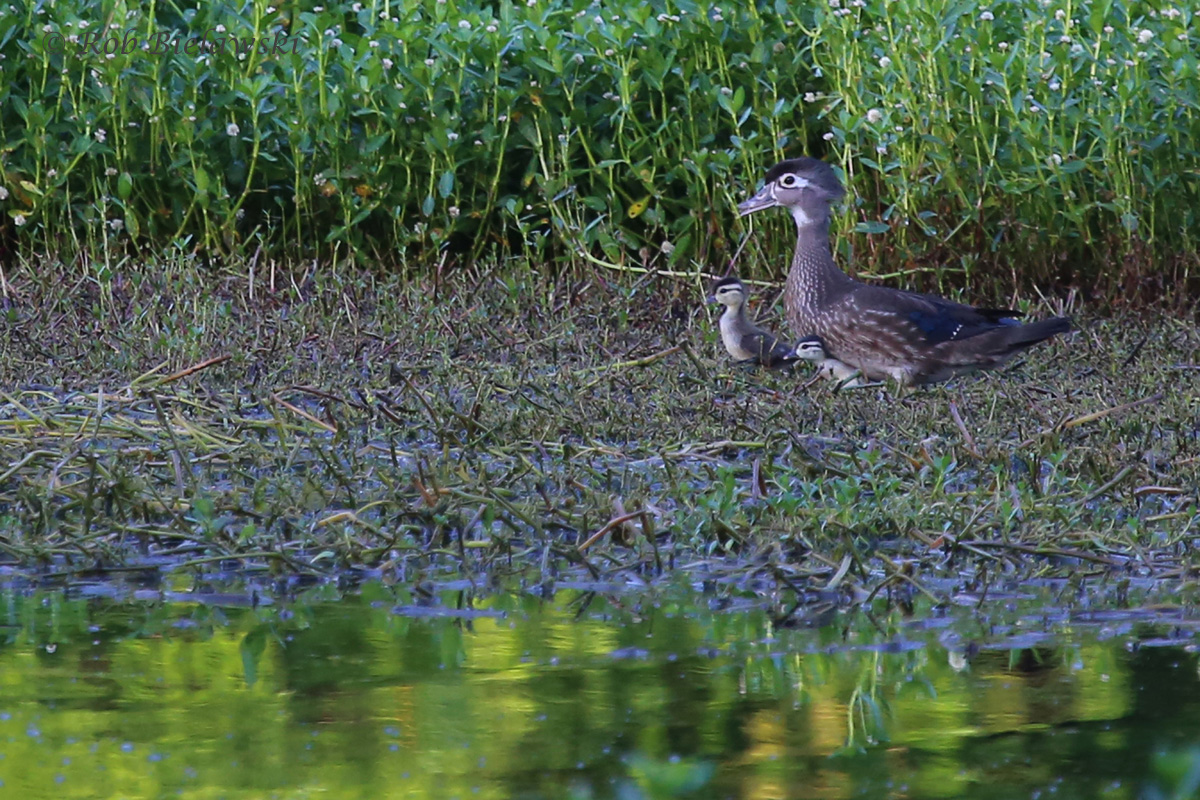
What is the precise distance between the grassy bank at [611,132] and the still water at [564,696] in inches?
178

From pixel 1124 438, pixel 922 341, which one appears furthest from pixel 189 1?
pixel 1124 438

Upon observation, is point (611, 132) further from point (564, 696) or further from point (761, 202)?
point (564, 696)

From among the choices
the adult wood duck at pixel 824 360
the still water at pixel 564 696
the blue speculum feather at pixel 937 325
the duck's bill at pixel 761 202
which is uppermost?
the duck's bill at pixel 761 202

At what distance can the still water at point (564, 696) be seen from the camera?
3182 mm

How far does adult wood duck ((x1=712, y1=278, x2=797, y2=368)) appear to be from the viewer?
7.49 metres

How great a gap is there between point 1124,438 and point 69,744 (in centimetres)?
346

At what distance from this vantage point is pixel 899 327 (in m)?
7.20

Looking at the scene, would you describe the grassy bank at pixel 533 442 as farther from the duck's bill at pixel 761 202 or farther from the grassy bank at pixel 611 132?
the grassy bank at pixel 611 132

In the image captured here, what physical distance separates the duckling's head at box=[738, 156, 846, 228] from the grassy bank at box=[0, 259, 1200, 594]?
0.59 metres

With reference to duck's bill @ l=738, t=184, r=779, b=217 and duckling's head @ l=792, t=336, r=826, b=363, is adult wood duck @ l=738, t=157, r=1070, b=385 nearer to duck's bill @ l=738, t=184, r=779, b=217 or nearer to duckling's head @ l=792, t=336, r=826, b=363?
duckling's head @ l=792, t=336, r=826, b=363

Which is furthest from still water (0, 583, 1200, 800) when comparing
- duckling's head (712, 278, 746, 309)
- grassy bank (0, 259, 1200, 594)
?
duckling's head (712, 278, 746, 309)

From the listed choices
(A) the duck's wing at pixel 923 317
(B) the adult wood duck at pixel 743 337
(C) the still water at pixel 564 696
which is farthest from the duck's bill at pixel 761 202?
(C) the still water at pixel 564 696

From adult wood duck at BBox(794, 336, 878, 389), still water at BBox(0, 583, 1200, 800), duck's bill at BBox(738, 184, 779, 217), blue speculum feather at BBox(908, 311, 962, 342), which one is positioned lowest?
adult wood duck at BBox(794, 336, 878, 389)

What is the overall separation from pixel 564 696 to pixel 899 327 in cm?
377
